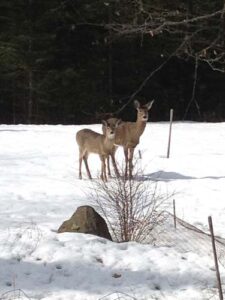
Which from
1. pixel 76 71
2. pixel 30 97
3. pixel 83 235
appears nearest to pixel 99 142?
pixel 83 235

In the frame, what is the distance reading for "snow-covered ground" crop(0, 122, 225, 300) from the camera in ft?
23.1

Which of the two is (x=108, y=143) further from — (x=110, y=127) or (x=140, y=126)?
(x=140, y=126)

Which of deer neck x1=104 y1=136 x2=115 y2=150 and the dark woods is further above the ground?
the dark woods

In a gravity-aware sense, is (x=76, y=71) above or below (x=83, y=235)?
above

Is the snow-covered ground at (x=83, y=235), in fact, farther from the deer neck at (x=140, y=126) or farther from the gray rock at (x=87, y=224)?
the deer neck at (x=140, y=126)

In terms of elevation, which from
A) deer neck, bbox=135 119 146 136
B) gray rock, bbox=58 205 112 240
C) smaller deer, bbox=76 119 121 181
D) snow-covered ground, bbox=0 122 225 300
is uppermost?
deer neck, bbox=135 119 146 136

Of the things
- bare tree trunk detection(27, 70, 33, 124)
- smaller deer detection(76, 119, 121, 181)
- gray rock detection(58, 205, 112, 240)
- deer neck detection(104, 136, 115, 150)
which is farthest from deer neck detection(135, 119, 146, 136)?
bare tree trunk detection(27, 70, 33, 124)

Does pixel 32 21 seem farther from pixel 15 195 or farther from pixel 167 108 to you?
pixel 15 195

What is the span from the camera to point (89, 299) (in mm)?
6598

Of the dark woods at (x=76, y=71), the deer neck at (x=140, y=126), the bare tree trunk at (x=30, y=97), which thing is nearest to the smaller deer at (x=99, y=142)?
the deer neck at (x=140, y=126)

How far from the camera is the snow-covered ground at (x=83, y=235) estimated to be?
23.1 feet

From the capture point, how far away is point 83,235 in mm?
8453

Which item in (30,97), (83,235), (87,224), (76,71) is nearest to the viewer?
(83,235)

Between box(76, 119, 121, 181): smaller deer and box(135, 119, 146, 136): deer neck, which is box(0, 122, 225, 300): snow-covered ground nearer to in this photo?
box(76, 119, 121, 181): smaller deer
